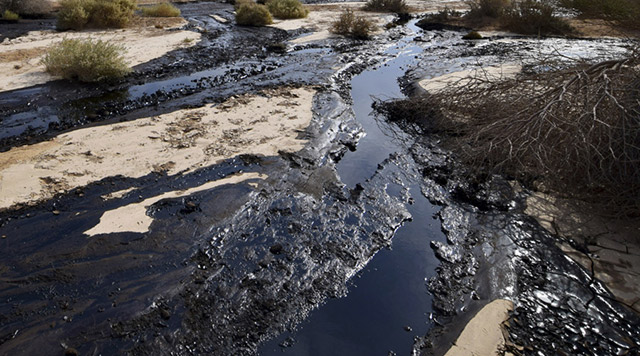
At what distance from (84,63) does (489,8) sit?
16993 mm

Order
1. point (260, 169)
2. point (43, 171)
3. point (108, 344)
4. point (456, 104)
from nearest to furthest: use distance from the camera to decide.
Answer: point (108, 344)
point (43, 171)
point (260, 169)
point (456, 104)

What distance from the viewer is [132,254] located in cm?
473

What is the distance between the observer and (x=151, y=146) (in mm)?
7012

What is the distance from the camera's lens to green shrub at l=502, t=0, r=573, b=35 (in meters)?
17.0

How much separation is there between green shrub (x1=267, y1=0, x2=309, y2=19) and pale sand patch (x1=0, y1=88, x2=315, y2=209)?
1195 centimetres

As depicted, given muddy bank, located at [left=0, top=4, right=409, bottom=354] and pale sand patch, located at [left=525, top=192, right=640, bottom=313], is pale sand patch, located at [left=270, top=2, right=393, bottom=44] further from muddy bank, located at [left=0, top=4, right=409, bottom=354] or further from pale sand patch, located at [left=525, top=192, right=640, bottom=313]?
pale sand patch, located at [left=525, top=192, right=640, bottom=313]

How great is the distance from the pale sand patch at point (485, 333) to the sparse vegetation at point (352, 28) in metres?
14.0

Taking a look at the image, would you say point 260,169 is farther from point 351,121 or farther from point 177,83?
point 177,83

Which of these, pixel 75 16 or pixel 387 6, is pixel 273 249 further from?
pixel 387 6

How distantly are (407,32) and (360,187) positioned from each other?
542 inches

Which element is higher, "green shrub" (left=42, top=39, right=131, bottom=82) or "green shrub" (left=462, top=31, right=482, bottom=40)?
"green shrub" (left=42, top=39, right=131, bottom=82)

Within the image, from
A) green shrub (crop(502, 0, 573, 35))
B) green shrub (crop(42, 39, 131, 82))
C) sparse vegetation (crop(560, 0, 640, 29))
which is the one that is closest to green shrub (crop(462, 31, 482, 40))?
green shrub (crop(502, 0, 573, 35))

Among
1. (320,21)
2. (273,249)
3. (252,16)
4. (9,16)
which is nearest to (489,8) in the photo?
(320,21)

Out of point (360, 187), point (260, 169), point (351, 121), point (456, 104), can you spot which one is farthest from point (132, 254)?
point (456, 104)
